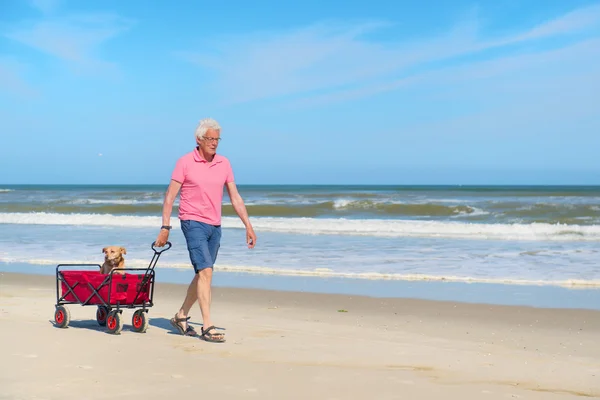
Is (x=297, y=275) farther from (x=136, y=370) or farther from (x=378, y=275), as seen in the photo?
(x=136, y=370)

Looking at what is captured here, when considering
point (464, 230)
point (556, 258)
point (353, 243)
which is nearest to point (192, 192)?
point (556, 258)

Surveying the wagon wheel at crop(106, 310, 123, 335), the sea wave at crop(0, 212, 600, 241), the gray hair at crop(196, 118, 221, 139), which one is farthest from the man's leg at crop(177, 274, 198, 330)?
the sea wave at crop(0, 212, 600, 241)

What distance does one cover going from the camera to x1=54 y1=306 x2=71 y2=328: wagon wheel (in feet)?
20.1

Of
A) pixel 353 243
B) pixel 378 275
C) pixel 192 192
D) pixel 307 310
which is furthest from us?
pixel 353 243

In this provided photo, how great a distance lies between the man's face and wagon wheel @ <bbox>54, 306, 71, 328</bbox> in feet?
6.13

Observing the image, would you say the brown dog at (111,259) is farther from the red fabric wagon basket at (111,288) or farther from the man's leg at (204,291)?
the man's leg at (204,291)

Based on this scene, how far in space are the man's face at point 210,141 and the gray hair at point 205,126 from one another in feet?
0.08

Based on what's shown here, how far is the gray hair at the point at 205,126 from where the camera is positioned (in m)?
Result: 5.67

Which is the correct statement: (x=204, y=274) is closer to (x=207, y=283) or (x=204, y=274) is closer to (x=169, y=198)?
(x=207, y=283)

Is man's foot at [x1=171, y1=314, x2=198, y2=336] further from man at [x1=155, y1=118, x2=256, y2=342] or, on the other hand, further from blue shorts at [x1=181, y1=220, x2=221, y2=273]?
blue shorts at [x1=181, y1=220, x2=221, y2=273]

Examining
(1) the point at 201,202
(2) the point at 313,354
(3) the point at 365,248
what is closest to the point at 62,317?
(1) the point at 201,202

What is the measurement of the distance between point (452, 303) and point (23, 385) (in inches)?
210

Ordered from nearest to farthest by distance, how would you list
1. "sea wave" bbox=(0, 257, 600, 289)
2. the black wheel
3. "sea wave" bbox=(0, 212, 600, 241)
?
the black wheel < "sea wave" bbox=(0, 257, 600, 289) < "sea wave" bbox=(0, 212, 600, 241)

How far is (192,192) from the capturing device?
570cm
